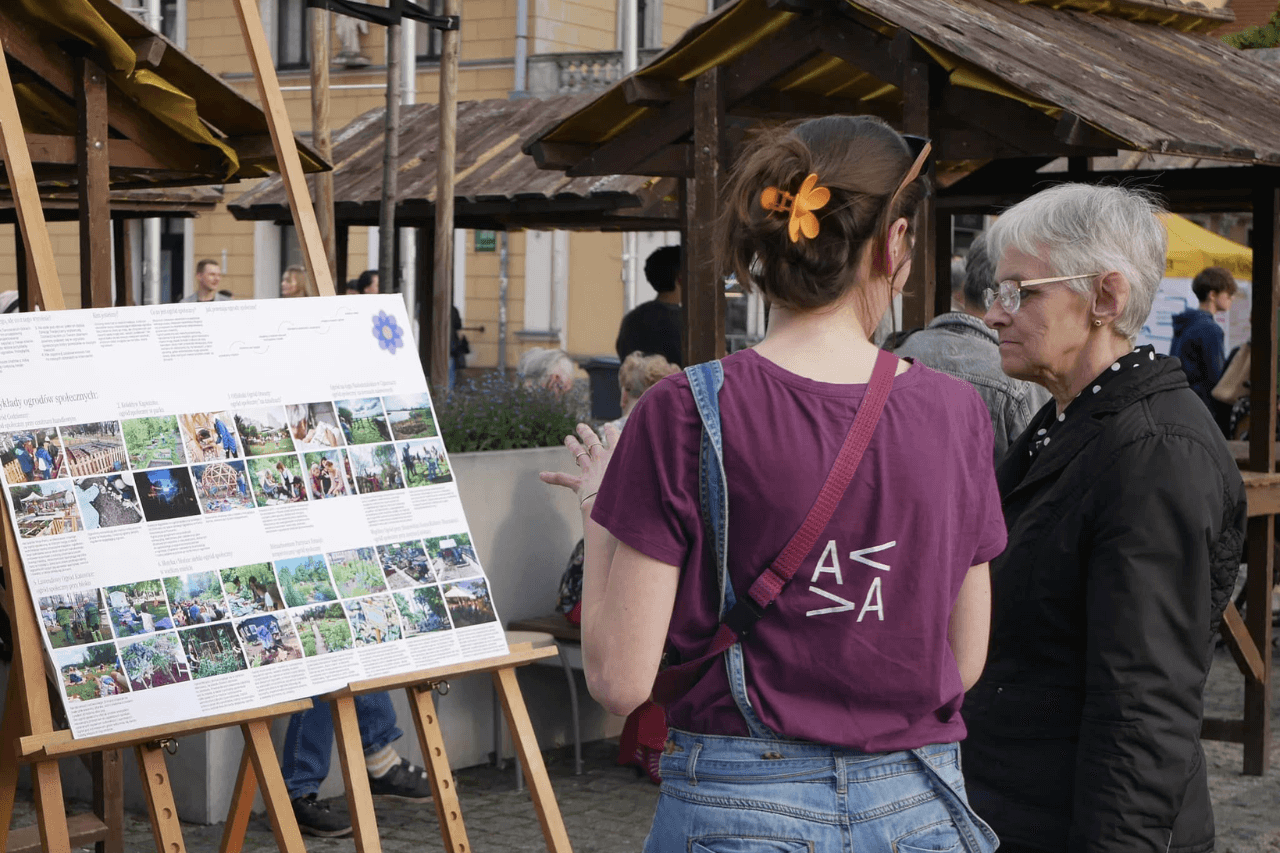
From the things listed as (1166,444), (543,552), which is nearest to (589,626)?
(1166,444)

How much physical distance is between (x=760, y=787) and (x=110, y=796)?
3327 mm

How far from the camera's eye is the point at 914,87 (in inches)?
194

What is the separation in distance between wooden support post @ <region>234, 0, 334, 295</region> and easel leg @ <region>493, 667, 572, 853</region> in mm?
1035

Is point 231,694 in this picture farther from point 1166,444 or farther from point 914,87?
point 914,87

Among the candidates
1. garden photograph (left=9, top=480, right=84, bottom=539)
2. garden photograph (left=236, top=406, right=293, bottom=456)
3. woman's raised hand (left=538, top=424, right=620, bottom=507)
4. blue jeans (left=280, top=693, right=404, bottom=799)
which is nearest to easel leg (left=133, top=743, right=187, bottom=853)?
garden photograph (left=9, top=480, right=84, bottom=539)

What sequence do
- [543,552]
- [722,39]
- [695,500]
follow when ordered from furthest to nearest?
1. [543,552]
2. [722,39]
3. [695,500]

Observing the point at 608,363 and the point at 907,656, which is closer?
the point at 907,656

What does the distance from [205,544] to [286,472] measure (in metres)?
0.27

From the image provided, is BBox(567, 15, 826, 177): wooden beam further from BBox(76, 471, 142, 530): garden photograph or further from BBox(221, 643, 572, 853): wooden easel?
BBox(76, 471, 142, 530): garden photograph

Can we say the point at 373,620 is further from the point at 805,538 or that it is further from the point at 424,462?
the point at 805,538

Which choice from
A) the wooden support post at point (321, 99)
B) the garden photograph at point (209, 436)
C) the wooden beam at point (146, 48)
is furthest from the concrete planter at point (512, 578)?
the garden photograph at point (209, 436)

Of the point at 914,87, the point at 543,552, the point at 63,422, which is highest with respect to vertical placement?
the point at 914,87

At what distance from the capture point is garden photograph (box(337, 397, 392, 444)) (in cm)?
358

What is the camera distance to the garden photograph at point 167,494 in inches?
126
